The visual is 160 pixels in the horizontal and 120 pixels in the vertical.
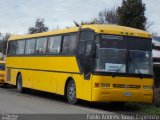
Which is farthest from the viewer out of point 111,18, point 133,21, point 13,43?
point 111,18

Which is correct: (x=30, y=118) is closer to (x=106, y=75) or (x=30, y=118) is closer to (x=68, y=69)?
(x=106, y=75)

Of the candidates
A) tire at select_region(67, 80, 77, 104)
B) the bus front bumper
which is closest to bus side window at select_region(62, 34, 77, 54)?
tire at select_region(67, 80, 77, 104)

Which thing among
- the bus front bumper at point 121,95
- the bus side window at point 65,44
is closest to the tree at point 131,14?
the bus side window at point 65,44

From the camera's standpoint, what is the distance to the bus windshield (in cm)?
1802

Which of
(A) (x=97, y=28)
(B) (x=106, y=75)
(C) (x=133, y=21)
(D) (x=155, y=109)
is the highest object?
(C) (x=133, y=21)

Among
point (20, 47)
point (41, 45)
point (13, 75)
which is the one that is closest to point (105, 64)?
point (41, 45)

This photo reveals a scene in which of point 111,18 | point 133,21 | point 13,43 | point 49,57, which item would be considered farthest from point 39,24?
point 49,57

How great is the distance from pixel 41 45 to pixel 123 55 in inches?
275

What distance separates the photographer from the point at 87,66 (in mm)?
18594

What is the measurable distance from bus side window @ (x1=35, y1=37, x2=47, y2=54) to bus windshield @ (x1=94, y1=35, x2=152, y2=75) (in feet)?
19.9

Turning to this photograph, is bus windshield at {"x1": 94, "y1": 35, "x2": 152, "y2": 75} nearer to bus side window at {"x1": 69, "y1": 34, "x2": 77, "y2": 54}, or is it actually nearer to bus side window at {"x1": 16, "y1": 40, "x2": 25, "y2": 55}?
bus side window at {"x1": 69, "y1": 34, "x2": 77, "y2": 54}

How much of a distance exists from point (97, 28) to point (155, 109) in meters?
3.79

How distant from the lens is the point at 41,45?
2423cm

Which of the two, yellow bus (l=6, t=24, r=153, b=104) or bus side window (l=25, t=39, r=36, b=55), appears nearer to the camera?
yellow bus (l=6, t=24, r=153, b=104)
